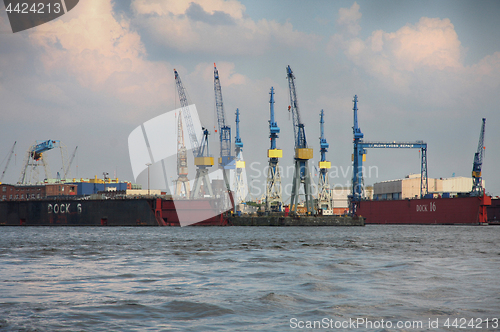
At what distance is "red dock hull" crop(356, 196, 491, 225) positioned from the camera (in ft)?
326

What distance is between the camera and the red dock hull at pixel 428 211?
326 feet

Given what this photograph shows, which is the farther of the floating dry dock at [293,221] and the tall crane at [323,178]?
the tall crane at [323,178]

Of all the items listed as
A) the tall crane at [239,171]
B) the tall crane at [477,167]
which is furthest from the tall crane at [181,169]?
the tall crane at [477,167]

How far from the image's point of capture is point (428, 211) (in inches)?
4235

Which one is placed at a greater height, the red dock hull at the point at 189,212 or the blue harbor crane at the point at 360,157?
the blue harbor crane at the point at 360,157

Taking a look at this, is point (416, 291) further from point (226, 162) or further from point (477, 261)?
point (226, 162)

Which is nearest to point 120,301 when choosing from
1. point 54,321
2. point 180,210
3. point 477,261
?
point 54,321

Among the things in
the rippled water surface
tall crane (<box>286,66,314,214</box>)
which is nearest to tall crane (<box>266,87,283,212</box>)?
tall crane (<box>286,66,314,214</box>)

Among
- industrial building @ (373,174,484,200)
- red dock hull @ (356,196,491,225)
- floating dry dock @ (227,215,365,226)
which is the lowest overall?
floating dry dock @ (227,215,365,226)

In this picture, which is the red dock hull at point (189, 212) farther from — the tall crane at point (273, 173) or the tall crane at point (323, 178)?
the tall crane at point (323, 178)

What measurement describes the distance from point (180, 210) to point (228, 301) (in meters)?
82.5

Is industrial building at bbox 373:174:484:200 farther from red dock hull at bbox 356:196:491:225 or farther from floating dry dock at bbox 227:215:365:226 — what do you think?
floating dry dock at bbox 227:215:365:226

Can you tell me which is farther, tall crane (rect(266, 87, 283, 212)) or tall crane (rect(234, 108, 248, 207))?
tall crane (rect(234, 108, 248, 207))

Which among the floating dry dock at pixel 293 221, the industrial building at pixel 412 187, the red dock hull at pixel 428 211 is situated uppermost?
the industrial building at pixel 412 187
